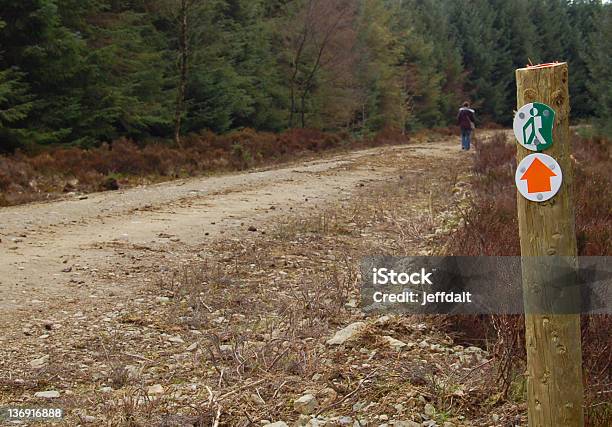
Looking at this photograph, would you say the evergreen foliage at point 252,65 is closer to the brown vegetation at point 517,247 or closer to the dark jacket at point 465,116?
the brown vegetation at point 517,247

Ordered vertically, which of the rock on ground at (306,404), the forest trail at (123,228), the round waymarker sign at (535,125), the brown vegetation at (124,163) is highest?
the round waymarker sign at (535,125)

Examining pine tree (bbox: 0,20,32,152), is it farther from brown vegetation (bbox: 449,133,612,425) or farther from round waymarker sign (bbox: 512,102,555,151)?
round waymarker sign (bbox: 512,102,555,151)

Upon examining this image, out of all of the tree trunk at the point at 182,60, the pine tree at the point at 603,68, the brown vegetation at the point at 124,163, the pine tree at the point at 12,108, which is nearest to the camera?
the brown vegetation at the point at 124,163

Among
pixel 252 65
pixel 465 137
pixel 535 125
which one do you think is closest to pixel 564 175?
pixel 535 125

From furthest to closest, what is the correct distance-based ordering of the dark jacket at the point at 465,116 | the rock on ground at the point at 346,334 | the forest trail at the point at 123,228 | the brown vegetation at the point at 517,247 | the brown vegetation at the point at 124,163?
1. the dark jacket at the point at 465,116
2. the brown vegetation at the point at 124,163
3. the forest trail at the point at 123,228
4. the rock on ground at the point at 346,334
5. the brown vegetation at the point at 517,247

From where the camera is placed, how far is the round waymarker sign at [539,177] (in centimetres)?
290

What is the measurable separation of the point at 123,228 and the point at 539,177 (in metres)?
7.11

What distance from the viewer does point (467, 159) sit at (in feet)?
73.8

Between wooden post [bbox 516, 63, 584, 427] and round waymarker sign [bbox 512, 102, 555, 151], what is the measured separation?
30 mm

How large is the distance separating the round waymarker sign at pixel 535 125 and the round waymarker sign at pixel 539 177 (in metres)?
0.05

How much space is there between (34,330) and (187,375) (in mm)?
1497

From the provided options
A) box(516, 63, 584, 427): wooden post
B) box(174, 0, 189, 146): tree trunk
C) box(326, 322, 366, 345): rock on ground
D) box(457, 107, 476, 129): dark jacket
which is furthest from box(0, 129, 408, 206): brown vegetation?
box(516, 63, 584, 427): wooden post

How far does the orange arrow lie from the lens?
9.53 ft

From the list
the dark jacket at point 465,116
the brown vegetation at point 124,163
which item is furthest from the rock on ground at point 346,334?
the dark jacket at point 465,116
